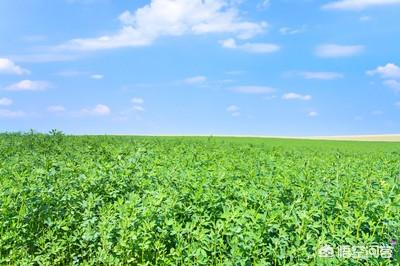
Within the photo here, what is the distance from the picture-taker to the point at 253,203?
5352 millimetres

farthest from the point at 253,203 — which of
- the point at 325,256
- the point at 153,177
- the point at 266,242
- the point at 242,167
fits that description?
the point at 242,167

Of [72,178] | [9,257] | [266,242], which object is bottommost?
[9,257]

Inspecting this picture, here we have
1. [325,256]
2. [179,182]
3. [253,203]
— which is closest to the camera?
[325,256]

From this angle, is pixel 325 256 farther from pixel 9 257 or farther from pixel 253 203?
pixel 9 257

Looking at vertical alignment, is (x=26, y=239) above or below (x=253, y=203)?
below

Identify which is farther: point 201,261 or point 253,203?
point 253,203

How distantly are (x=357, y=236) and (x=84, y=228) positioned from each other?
2.74 m

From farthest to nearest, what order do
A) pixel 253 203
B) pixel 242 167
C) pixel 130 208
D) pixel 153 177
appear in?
pixel 242 167, pixel 153 177, pixel 253 203, pixel 130 208

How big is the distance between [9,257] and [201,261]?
89.1 inches

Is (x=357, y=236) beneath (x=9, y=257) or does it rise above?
above

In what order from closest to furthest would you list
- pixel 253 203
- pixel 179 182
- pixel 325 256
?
pixel 325 256, pixel 253 203, pixel 179 182

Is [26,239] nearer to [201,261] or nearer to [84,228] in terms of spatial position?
[84,228]

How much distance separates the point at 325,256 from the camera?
13.7 ft

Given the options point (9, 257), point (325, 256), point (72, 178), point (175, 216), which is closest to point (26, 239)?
point (9, 257)
